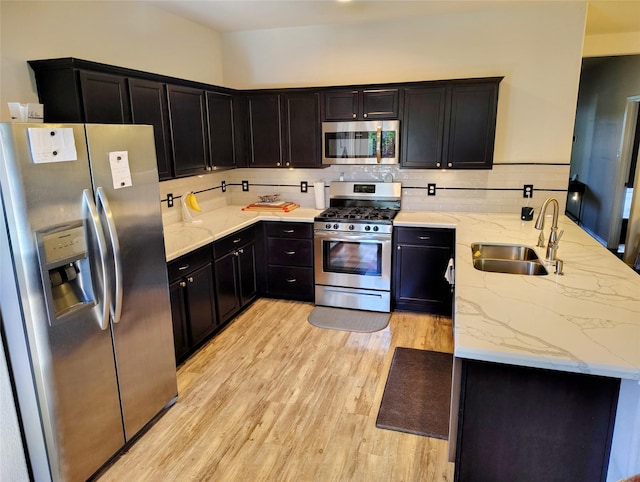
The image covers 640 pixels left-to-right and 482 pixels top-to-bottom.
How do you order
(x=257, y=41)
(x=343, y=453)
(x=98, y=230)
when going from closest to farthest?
1. (x=98, y=230)
2. (x=343, y=453)
3. (x=257, y=41)

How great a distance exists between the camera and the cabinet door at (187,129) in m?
3.51

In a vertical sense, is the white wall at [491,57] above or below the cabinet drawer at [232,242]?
above

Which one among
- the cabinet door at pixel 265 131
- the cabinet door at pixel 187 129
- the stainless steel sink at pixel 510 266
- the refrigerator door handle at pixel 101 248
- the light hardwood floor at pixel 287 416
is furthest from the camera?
the cabinet door at pixel 265 131

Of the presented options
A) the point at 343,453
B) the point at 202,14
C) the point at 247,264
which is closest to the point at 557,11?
the point at 202,14

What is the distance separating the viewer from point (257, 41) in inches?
186

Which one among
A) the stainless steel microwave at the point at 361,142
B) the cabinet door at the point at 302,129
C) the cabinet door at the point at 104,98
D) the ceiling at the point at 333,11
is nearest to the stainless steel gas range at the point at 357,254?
the stainless steel microwave at the point at 361,142

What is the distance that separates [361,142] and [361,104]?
0.36 m

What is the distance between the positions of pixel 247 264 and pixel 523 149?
2920 mm

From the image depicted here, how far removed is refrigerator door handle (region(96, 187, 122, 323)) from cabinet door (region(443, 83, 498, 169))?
303cm

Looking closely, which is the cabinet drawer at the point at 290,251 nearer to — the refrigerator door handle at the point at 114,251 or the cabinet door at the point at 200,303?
the cabinet door at the point at 200,303

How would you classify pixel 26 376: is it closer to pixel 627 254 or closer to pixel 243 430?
pixel 243 430

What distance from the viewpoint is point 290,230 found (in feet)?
14.6

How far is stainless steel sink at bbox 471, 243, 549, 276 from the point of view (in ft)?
9.74

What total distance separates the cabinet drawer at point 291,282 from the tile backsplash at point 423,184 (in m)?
0.83
